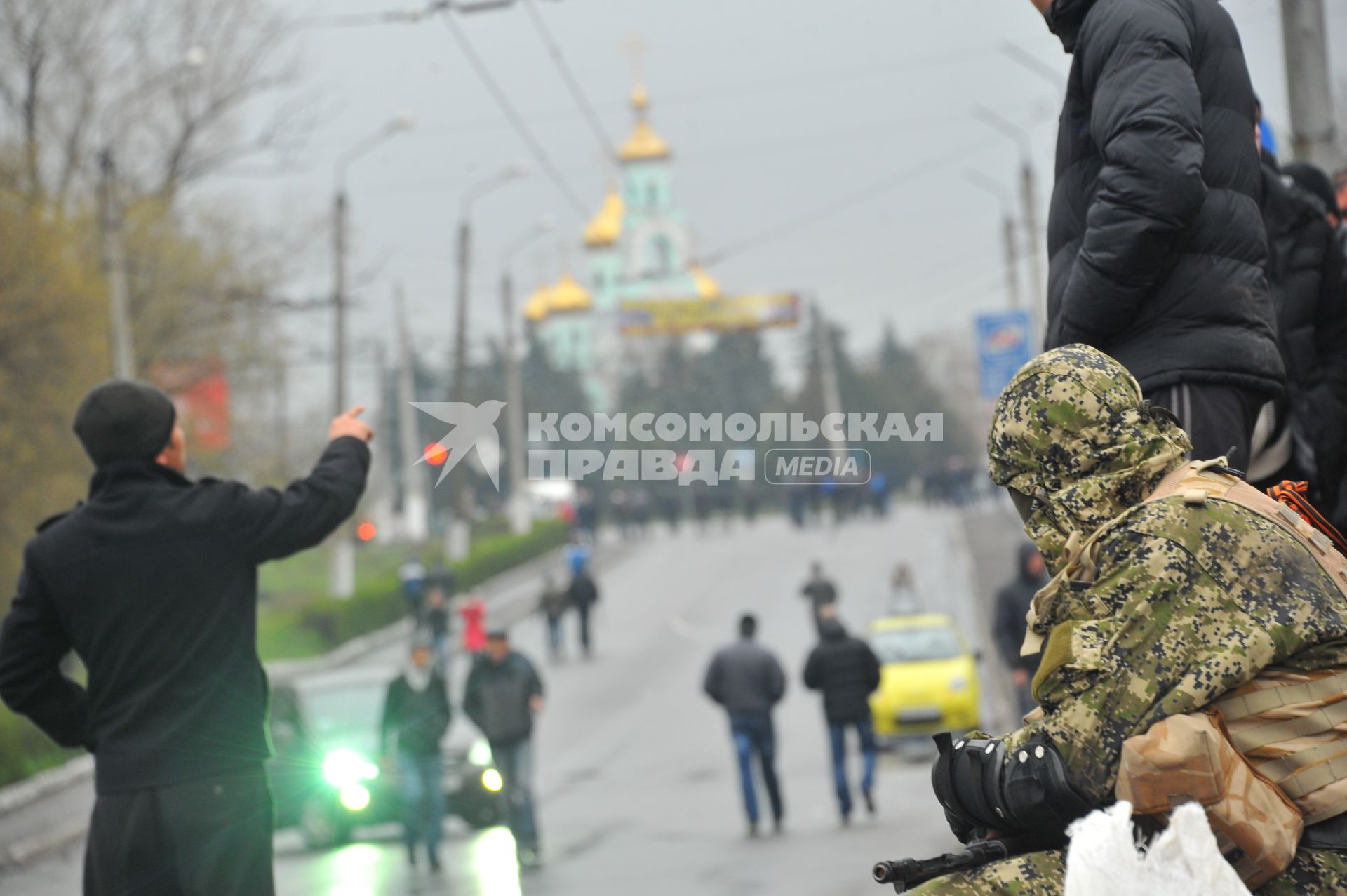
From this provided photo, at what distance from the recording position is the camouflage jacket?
8.29 feet

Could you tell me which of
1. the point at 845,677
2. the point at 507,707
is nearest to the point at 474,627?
the point at 845,677

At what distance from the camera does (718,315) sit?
36.0 feet

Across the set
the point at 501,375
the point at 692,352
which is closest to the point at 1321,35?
the point at 692,352

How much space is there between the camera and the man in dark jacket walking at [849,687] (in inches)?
589

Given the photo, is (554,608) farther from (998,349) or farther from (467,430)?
(467,430)

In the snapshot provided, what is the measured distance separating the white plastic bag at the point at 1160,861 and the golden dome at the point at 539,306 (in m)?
14.4

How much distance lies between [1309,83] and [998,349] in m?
3.17

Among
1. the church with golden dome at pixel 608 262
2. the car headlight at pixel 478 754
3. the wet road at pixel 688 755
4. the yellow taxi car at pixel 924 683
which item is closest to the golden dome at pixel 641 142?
the church with golden dome at pixel 608 262

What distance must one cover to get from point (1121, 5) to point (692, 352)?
131 inches

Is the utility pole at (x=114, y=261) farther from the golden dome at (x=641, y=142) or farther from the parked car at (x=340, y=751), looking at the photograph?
the golden dome at (x=641, y=142)

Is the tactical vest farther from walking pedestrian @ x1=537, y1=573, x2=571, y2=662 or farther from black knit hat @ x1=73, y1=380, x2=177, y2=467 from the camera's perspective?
walking pedestrian @ x1=537, y1=573, x2=571, y2=662

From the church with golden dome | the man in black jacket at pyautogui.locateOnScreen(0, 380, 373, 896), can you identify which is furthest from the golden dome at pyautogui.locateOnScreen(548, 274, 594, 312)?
the man in black jacket at pyautogui.locateOnScreen(0, 380, 373, 896)

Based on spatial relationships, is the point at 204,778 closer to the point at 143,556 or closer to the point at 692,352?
the point at 143,556

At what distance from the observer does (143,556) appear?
3.64 metres
